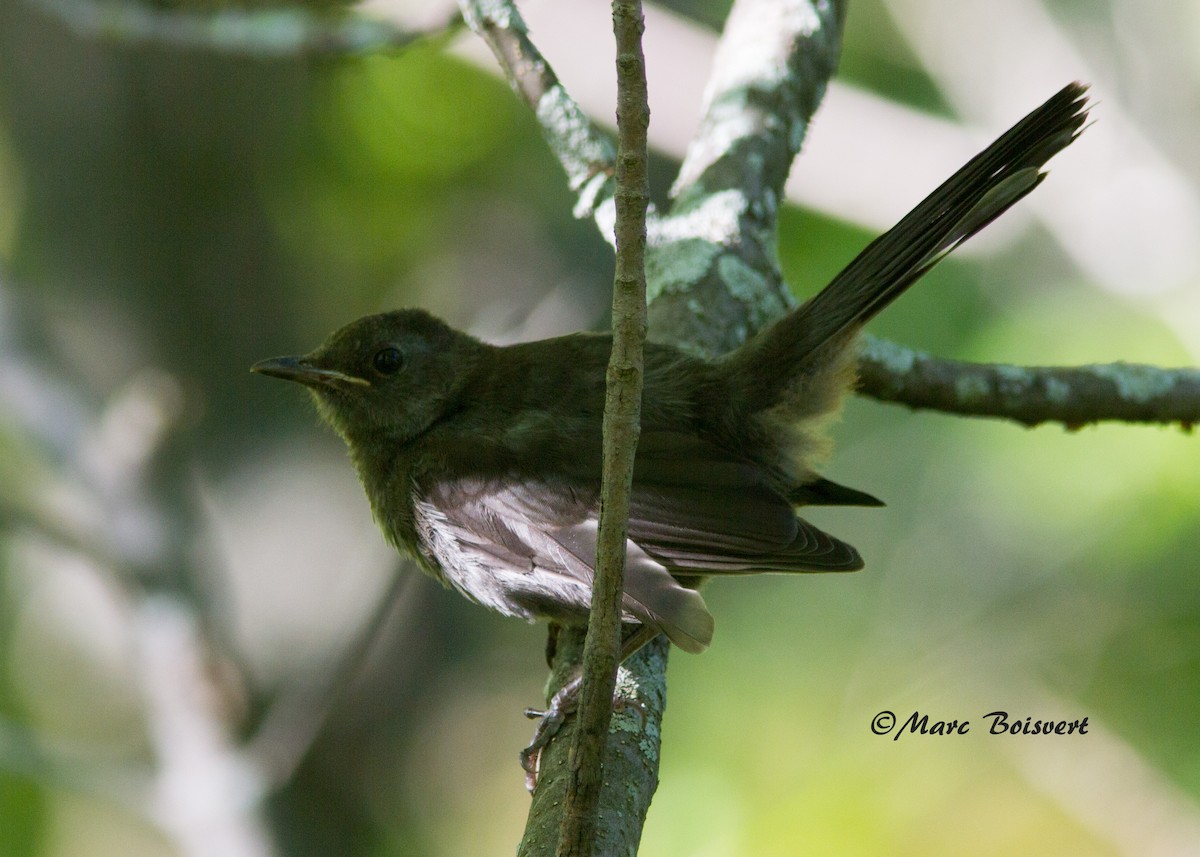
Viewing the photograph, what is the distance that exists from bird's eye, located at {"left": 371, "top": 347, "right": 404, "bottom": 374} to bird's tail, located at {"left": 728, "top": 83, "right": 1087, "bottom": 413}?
1.06 metres

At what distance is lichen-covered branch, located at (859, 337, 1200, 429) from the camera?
3.44 metres

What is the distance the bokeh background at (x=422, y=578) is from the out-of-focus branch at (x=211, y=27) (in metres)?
0.17

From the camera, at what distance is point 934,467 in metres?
6.52

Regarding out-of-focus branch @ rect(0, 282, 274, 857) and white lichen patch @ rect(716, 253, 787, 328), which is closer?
white lichen patch @ rect(716, 253, 787, 328)

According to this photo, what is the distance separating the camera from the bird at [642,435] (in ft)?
9.36

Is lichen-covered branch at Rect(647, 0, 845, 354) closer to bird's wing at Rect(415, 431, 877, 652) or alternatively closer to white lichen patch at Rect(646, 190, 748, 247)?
white lichen patch at Rect(646, 190, 748, 247)

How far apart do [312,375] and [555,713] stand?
1422mm

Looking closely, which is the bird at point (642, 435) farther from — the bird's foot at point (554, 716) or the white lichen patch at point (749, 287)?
the white lichen patch at point (749, 287)

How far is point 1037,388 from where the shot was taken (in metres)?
3.43

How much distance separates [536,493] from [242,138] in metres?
4.16

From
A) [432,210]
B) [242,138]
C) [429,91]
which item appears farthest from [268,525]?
[429,91]

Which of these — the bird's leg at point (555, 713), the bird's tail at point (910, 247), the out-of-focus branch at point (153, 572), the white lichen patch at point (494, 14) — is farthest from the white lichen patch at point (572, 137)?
the out-of-focus branch at point (153, 572)

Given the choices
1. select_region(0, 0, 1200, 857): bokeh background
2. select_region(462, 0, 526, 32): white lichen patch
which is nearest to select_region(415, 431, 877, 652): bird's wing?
select_region(462, 0, 526, 32): white lichen patch

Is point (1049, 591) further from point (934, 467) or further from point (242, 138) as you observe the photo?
point (242, 138)
